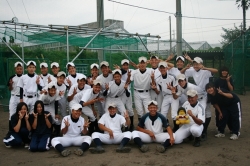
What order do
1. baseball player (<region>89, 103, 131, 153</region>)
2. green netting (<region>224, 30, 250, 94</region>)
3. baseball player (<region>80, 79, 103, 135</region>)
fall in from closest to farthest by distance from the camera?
1. baseball player (<region>89, 103, 131, 153</region>)
2. baseball player (<region>80, 79, 103, 135</region>)
3. green netting (<region>224, 30, 250, 94</region>)

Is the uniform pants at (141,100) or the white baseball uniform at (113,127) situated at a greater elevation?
the uniform pants at (141,100)

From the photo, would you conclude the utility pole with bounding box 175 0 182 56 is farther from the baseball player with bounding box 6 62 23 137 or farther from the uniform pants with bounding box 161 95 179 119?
the baseball player with bounding box 6 62 23 137

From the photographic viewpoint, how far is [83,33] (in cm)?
977

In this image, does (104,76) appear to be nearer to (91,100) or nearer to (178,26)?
(91,100)

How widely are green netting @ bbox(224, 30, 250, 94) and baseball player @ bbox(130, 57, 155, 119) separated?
9.12m

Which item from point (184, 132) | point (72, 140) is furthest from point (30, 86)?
point (184, 132)

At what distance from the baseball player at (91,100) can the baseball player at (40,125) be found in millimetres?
935

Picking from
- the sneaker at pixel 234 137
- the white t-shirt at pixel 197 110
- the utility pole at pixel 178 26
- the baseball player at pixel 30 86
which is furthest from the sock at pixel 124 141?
the utility pole at pixel 178 26

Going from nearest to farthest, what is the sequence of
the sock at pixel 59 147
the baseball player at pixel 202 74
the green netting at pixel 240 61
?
the sock at pixel 59 147
the baseball player at pixel 202 74
the green netting at pixel 240 61

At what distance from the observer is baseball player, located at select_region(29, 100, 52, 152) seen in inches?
233

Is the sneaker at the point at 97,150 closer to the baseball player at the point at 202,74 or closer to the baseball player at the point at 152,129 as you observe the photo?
the baseball player at the point at 152,129

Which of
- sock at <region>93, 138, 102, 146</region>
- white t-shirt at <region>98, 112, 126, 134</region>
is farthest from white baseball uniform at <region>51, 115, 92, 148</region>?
white t-shirt at <region>98, 112, 126, 134</region>

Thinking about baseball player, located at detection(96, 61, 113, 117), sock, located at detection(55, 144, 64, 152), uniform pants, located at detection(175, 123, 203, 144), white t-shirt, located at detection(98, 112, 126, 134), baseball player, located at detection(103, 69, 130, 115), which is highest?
baseball player, located at detection(96, 61, 113, 117)

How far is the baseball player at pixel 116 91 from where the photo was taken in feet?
22.3
